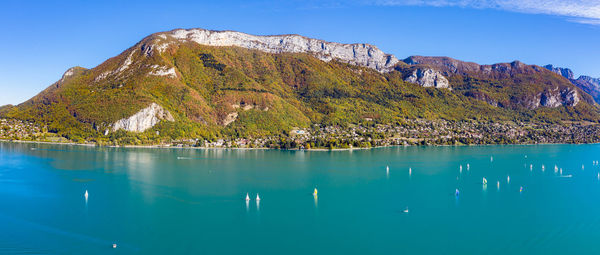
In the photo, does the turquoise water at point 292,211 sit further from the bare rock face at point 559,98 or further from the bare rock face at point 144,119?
the bare rock face at point 559,98

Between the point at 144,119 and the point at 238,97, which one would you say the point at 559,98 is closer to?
the point at 238,97

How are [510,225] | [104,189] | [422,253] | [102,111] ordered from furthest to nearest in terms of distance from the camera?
[102,111] < [104,189] < [510,225] < [422,253]

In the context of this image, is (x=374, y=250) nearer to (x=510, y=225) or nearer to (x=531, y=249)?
(x=531, y=249)

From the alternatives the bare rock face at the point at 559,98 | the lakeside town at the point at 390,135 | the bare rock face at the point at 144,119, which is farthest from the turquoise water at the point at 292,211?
the bare rock face at the point at 559,98

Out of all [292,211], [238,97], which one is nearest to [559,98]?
[238,97]

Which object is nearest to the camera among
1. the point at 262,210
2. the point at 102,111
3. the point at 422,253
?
the point at 422,253

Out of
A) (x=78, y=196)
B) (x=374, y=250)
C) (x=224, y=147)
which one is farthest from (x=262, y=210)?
(x=224, y=147)
